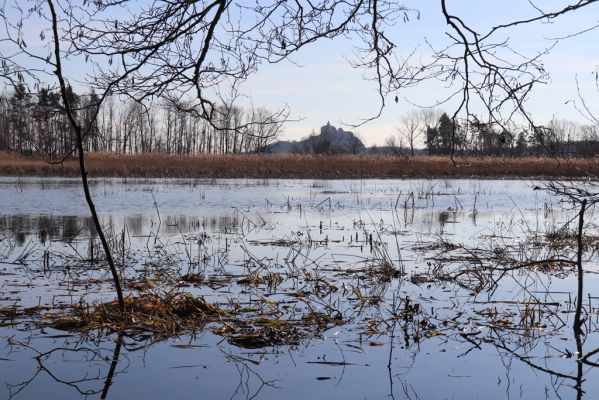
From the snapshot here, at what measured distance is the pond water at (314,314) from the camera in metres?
3.62

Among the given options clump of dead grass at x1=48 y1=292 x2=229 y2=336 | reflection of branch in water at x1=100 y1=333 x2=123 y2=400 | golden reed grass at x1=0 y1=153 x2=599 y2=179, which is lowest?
reflection of branch in water at x1=100 y1=333 x2=123 y2=400

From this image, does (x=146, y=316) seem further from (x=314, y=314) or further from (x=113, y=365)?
(x=314, y=314)

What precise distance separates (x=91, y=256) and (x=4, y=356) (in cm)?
367

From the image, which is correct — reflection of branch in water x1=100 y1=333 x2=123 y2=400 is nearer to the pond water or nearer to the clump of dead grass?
the pond water

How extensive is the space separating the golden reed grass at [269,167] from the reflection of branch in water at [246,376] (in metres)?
24.3

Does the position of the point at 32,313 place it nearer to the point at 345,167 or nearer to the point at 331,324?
the point at 331,324

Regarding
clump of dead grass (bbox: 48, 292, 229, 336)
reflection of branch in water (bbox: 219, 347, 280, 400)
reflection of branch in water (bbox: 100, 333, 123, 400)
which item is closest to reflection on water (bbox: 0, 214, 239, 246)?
clump of dead grass (bbox: 48, 292, 229, 336)

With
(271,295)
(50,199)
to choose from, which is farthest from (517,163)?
(271,295)

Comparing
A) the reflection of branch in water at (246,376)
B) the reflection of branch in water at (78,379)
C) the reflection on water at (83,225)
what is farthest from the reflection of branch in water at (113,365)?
the reflection on water at (83,225)

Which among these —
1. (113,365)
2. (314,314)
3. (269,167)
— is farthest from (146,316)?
(269,167)

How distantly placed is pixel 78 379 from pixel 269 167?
26249 millimetres

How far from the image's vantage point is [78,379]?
3619 millimetres

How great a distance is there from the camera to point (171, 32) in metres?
4.73

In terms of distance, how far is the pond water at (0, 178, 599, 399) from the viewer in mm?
3615
